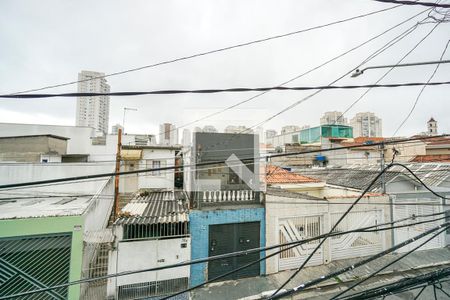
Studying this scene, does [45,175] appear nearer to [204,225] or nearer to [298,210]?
[204,225]

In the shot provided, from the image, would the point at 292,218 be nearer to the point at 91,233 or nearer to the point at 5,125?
the point at 91,233

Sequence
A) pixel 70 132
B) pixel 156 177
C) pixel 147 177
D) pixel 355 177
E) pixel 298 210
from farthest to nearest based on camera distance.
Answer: pixel 70 132 < pixel 147 177 < pixel 156 177 < pixel 355 177 < pixel 298 210

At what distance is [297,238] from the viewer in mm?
9141

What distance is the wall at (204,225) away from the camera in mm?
8273

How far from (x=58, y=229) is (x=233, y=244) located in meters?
6.23

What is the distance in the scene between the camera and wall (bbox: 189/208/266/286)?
8273mm

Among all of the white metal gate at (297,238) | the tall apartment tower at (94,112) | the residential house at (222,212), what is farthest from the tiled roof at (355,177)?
the tall apartment tower at (94,112)

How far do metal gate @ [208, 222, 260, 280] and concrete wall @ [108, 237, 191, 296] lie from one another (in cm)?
103

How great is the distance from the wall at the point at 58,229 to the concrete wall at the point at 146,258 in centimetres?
101

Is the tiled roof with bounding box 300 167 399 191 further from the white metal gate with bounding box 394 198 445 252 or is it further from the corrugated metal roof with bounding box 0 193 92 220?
the corrugated metal roof with bounding box 0 193 92 220

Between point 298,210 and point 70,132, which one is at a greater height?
point 70,132

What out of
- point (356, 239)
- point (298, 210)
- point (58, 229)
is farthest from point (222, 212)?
point (356, 239)

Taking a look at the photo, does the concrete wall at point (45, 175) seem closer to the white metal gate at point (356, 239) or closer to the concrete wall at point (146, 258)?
the concrete wall at point (146, 258)

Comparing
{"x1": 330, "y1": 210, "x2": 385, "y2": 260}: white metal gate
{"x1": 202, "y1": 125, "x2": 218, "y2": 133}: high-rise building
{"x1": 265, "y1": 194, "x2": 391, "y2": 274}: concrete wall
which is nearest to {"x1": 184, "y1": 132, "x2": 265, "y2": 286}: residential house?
{"x1": 265, "y1": 194, "x2": 391, "y2": 274}: concrete wall
